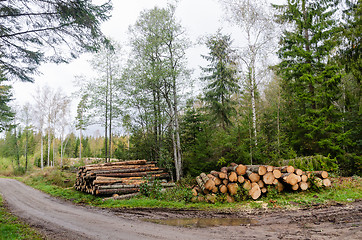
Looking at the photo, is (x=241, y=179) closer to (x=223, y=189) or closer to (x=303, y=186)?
(x=223, y=189)

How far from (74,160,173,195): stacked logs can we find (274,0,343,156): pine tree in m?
8.40

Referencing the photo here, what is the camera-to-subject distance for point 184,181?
478 inches

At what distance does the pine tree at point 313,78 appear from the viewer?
433 inches

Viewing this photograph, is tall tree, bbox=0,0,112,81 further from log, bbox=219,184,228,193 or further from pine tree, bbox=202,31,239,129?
pine tree, bbox=202,31,239,129

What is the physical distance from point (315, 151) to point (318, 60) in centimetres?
520

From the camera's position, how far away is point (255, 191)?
26.5 feet

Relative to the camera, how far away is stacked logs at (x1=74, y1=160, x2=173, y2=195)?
10812 millimetres

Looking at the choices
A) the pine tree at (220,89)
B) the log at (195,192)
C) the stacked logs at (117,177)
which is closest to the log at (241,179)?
the log at (195,192)

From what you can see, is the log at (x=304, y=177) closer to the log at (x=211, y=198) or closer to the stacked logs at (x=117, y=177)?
the log at (x=211, y=198)

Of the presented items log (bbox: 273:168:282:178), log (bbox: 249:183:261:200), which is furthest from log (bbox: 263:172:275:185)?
log (bbox: 249:183:261:200)

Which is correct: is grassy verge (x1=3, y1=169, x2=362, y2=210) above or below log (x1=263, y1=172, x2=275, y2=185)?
below

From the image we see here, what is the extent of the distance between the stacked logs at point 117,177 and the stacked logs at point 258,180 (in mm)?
3314

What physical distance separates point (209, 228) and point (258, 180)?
373 centimetres

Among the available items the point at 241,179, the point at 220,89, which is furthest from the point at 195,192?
the point at 220,89
